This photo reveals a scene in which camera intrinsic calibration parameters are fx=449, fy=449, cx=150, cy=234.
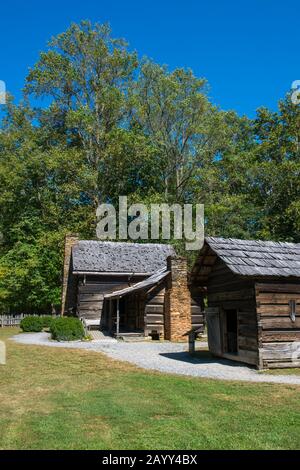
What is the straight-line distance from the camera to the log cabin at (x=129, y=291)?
25141 mm

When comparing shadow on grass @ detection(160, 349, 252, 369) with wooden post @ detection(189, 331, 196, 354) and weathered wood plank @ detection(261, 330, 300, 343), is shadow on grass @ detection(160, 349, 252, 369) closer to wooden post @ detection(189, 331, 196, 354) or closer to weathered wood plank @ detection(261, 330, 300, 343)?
wooden post @ detection(189, 331, 196, 354)

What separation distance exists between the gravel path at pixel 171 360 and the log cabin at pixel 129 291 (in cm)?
195

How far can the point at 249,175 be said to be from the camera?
42250 millimetres

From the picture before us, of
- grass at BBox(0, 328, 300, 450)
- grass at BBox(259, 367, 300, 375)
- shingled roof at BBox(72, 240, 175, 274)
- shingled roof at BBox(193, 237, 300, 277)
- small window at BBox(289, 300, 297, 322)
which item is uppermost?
shingled roof at BBox(72, 240, 175, 274)

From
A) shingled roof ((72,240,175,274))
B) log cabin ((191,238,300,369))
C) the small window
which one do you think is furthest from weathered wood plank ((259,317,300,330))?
shingled roof ((72,240,175,274))

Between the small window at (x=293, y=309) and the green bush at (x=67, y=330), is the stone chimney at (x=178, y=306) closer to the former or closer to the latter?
the green bush at (x=67, y=330)

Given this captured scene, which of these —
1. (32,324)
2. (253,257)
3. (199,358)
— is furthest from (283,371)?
(32,324)

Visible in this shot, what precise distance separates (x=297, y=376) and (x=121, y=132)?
3555 cm

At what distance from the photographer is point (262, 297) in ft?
47.5

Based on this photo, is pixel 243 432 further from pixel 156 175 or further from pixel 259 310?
pixel 156 175

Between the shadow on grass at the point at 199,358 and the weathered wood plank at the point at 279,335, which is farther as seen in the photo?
the shadow on grass at the point at 199,358

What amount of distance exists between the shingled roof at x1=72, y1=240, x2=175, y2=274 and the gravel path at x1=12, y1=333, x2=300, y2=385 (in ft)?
23.2

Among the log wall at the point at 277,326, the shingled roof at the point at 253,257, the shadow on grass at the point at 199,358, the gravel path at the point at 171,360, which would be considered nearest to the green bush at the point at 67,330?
the gravel path at the point at 171,360

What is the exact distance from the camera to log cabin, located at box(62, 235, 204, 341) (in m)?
25.1
